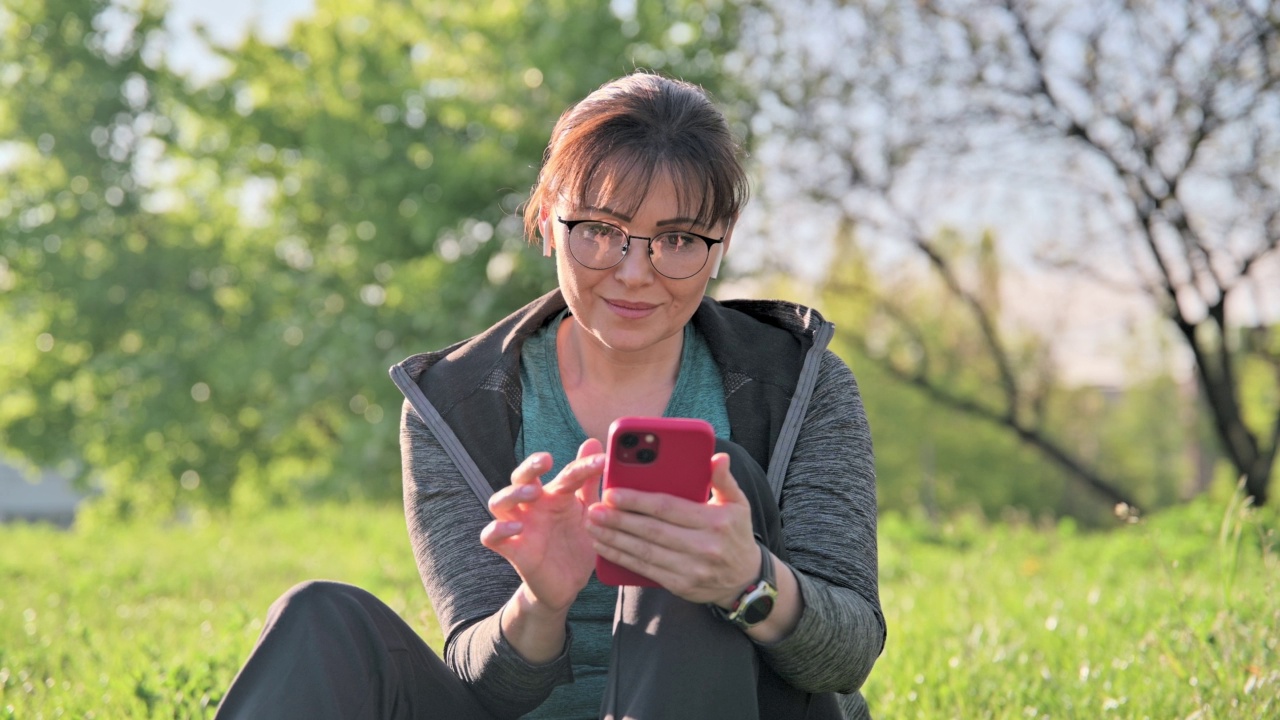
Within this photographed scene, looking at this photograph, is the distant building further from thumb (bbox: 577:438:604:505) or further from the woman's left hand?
the woman's left hand

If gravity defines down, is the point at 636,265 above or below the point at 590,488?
above

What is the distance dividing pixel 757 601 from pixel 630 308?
74cm

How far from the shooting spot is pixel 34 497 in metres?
66.2

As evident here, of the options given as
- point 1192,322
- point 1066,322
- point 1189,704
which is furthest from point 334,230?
point 1189,704

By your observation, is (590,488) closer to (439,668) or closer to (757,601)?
(757,601)

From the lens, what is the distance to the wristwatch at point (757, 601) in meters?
1.72

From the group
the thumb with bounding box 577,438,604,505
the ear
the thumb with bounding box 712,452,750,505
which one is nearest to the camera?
the thumb with bounding box 712,452,750,505

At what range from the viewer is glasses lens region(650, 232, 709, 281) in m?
2.19

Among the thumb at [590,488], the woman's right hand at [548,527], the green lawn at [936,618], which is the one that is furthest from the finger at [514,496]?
the green lawn at [936,618]

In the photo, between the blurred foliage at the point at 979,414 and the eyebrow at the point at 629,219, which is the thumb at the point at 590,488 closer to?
the eyebrow at the point at 629,219

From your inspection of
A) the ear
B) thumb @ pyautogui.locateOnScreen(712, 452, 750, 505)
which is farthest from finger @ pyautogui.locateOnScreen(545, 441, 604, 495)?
the ear

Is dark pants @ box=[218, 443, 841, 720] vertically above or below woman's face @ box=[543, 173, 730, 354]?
below

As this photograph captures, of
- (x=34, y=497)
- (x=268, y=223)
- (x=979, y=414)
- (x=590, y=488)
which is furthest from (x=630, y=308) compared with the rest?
(x=34, y=497)

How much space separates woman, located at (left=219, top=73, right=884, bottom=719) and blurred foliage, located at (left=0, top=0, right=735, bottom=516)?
12190mm
